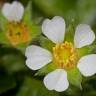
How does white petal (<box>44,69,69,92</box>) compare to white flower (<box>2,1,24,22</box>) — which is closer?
white petal (<box>44,69,69,92</box>)

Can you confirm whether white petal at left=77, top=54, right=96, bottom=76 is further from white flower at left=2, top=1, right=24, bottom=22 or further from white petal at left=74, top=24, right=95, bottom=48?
white flower at left=2, top=1, right=24, bottom=22

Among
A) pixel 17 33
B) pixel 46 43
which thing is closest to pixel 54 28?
pixel 46 43

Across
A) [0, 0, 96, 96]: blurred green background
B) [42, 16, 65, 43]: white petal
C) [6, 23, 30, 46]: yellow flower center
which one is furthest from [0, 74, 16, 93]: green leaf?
[42, 16, 65, 43]: white petal

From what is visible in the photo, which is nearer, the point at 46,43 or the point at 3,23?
the point at 46,43

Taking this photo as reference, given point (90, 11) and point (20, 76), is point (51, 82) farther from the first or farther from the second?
point (90, 11)

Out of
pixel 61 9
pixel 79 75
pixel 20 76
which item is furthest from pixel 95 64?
pixel 61 9

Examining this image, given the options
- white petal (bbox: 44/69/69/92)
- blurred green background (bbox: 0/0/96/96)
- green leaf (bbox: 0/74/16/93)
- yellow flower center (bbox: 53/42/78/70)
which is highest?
yellow flower center (bbox: 53/42/78/70)

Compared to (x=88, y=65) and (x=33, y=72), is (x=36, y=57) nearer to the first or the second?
(x=88, y=65)

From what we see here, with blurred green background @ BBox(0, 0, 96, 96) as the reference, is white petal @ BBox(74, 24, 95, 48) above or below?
above
